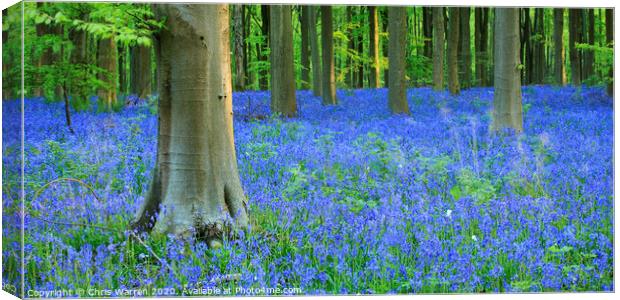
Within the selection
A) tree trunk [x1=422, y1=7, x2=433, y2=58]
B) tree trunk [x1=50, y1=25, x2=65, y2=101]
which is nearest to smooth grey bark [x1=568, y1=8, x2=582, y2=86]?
tree trunk [x1=422, y1=7, x2=433, y2=58]

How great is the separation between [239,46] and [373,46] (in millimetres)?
1824

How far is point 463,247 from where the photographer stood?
4.81m

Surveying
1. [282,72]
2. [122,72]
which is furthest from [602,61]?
[122,72]

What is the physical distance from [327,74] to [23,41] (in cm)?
326

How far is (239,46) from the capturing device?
7426mm

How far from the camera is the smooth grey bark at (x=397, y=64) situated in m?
7.66

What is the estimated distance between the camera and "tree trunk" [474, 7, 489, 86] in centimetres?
655

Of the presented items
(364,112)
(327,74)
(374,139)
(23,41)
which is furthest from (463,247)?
(23,41)

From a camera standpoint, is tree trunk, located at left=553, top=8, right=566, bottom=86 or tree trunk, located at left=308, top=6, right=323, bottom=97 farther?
tree trunk, located at left=308, top=6, right=323, bottom=97

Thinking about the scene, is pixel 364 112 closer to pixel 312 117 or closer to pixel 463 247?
pixel 312 117

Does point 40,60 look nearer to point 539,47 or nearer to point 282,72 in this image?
point 282,72

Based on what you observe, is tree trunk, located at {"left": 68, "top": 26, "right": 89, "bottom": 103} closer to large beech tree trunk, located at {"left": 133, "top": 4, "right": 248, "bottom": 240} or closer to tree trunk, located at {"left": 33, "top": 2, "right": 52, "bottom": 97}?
tree trunk, located at {"left": 33, "top": 2, "right": 52, "bottom": 97}

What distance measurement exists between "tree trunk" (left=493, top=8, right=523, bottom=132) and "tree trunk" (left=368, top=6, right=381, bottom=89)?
1.22 m

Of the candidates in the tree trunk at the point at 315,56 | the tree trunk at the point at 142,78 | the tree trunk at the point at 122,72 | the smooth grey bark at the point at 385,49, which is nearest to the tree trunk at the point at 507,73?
the smooth grey bark at the point at 385,49
